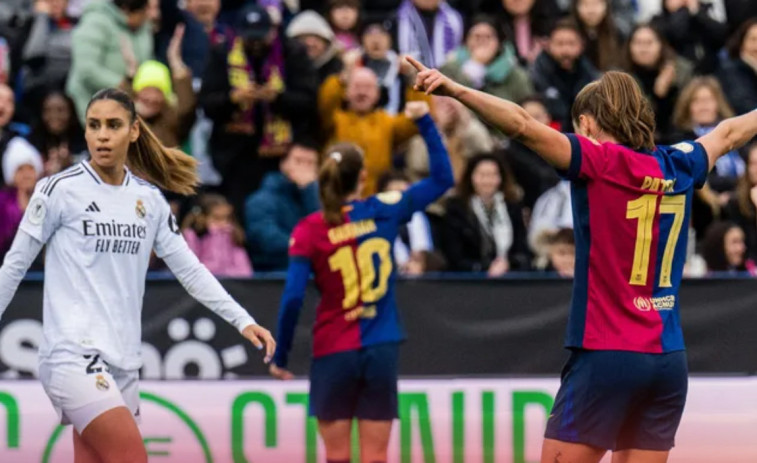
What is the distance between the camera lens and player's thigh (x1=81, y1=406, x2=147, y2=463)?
6.62m

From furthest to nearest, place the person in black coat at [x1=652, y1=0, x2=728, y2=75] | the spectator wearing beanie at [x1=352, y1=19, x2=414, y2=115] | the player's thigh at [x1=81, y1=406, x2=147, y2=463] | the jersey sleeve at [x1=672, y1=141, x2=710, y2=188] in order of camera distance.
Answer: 1. the person in black coat at [x1=652, y1=0, x2=728, y2=75]
2. the spectator wearing beanie at [x1=352, y1=19, x2=414, y2=115]
3. the player's thigh at [x1=81, y1=406, x2=147, y2=463]
4. the jersey sleeve at [x1=672, y1=141, x2=710, y2=188]

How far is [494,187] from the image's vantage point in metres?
12.4

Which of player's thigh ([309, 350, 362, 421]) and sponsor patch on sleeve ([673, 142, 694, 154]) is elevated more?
sponsor patch on sleeve ([673, 142, 694, 154])

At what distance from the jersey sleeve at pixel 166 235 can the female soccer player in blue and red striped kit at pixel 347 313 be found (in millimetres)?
1342

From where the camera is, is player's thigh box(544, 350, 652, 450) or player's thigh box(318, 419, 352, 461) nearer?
player's thigh box(544, 350, 652, 450)

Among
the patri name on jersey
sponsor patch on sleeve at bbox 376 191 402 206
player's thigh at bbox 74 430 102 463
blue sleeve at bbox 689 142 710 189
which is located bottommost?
player's thigh at bbox 74 430 102 463

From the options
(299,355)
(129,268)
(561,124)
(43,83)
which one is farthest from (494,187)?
(129,268)

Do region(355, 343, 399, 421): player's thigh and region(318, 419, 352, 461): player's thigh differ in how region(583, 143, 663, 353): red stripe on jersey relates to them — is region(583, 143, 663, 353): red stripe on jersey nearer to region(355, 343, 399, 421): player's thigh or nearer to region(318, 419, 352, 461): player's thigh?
region(355, 343, 399, 421): player's thigh

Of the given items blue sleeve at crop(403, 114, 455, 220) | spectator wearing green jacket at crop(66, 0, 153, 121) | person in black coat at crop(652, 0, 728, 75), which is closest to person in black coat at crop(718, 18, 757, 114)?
person in black coat at crop(652, 0, 728, 75)

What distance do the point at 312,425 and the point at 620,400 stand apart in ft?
12.1

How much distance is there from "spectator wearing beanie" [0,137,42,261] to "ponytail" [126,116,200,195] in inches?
189

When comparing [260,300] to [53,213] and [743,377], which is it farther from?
[53,213]

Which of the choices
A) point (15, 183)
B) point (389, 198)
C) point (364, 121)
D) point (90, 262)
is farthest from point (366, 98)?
point (90, 262)

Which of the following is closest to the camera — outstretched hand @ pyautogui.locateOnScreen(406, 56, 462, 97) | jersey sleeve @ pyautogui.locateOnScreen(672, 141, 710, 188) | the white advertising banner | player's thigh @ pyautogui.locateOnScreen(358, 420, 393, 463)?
outstretched hand @ pyautogui.locateOnScreen(406, 56, 462, 97)
